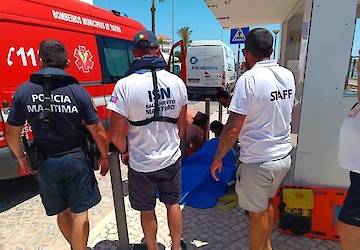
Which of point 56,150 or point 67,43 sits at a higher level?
point 67,43

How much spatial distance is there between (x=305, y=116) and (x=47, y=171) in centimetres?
231

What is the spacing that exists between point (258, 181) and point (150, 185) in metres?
0.82

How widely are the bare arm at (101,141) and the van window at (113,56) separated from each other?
2.50 meters

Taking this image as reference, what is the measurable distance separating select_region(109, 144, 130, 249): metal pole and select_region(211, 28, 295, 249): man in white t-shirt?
2.73 feet

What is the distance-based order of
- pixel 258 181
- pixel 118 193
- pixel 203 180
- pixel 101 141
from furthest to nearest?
pixel 203 180 < pixel 118 193 < pixel 101 141 < pixel 258 181

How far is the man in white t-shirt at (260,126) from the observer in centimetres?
184

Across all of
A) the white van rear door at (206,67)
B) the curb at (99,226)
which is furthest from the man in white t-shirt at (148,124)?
the white van rear door at (206,67)

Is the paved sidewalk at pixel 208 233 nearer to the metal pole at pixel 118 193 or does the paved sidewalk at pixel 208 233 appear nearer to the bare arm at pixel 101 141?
the metal pole at pixel 118 193

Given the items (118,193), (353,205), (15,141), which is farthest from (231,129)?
(15,141)

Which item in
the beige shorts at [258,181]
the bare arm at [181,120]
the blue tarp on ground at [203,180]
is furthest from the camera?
the blue tarp on ground at [203,180]

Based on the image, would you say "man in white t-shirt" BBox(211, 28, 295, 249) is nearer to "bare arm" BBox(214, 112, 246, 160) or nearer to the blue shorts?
"bare arm" BBox(214, 112, 246, 160)

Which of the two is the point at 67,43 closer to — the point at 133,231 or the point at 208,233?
the point at 133,231

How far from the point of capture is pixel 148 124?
1919 mm

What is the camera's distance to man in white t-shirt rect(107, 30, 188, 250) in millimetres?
1844
